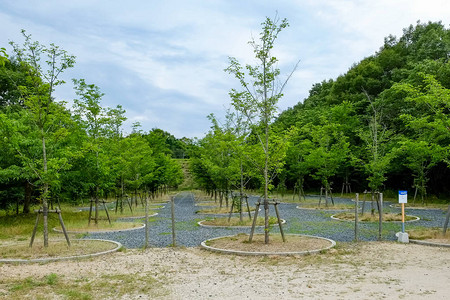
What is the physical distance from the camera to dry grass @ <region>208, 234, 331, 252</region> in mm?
9734

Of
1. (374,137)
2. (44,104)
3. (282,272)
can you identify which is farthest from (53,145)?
(374,137)

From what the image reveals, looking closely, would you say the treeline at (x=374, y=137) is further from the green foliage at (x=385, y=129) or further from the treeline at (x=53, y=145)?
the treeline at (x=53, y=145)

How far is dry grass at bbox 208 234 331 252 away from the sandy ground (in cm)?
58

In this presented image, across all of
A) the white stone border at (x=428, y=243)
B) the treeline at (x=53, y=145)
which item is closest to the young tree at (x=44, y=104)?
the treeline at (x=53, y=145)

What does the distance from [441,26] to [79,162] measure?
41.0m

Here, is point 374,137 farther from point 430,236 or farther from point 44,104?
point 44,104

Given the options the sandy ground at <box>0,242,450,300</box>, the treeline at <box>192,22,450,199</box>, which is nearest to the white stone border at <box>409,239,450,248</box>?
the sandy ground at <box>0,242,450,300</box>

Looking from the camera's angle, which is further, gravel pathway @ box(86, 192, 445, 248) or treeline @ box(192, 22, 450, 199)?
treeline @ box(192, 22, 450, 199)

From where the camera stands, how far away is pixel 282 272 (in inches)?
300

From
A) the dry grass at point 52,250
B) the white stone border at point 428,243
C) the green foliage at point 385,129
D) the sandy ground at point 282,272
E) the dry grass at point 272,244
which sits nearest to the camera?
the sandy ground at point 282,272

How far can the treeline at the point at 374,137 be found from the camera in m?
13.6

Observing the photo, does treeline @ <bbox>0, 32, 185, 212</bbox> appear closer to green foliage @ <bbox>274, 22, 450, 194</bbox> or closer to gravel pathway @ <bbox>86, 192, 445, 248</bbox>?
gravel pathway @ <bbox>86, 192, 445, 248</bbox>

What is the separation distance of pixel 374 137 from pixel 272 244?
10.8 m

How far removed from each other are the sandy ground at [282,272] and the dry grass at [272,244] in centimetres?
58
